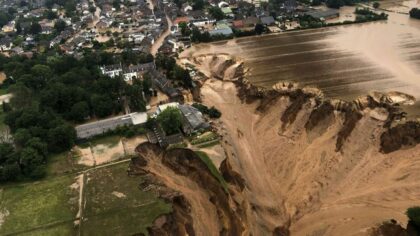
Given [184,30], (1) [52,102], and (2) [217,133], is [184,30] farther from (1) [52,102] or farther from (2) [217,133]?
(2) [217,133]

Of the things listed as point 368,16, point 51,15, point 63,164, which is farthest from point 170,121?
point 51,15

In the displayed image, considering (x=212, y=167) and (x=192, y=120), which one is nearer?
(x=212, y=167)

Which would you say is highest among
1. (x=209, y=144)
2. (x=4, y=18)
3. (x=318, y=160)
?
(x=318, y=160)

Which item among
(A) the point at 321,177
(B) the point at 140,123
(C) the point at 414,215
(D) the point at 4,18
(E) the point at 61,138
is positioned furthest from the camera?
(D) the point at 4,18

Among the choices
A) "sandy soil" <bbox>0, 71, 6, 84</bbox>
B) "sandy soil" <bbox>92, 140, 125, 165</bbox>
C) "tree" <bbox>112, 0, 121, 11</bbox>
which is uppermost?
"tree" <bbox>112, 0, 121, 11</bbox>

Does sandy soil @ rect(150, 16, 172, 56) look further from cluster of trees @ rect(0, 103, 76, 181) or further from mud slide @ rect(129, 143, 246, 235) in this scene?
mud slide @ rect(129, 143, 246, 235)

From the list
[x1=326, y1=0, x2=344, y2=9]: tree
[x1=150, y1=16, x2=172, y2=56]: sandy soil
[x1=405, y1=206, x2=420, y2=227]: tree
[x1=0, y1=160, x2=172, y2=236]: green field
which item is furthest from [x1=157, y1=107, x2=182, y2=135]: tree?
[x1=326, y1=0, x2=344, y2=9]: tree

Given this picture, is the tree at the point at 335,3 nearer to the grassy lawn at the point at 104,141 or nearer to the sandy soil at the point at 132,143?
the sandy soil at the point at 132,143
